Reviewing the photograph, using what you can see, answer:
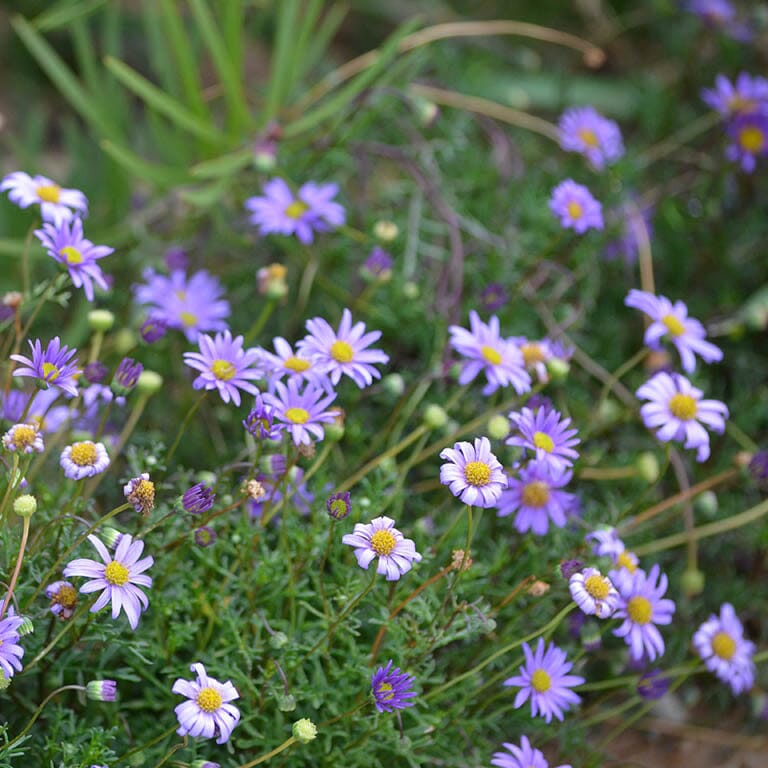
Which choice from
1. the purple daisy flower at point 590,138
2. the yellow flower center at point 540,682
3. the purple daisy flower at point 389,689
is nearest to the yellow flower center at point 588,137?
the purple daisy flower at point 590,138

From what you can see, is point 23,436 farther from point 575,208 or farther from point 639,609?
point 575,208

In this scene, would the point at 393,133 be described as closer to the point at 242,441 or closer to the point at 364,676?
the point at 242,441

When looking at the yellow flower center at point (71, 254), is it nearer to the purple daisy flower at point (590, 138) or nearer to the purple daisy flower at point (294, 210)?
the purple daisy flower at point (294, 210)

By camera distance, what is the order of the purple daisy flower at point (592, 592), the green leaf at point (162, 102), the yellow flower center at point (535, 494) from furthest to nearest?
the green leaf at point (162, 102), the yellow flower center at point (535, 494), the purple daisy flower at point (592, 592)

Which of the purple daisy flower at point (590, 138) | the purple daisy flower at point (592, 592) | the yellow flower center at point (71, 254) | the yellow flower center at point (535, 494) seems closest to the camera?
the purple daisy flower at point (592, 592)

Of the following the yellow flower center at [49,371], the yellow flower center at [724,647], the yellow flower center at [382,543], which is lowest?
the yellow flower center at [724,647]

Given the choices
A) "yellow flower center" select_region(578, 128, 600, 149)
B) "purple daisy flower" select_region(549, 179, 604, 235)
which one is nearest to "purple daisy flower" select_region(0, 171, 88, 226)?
"purple daisy flower" select_region(549, 179, 604, 235)
